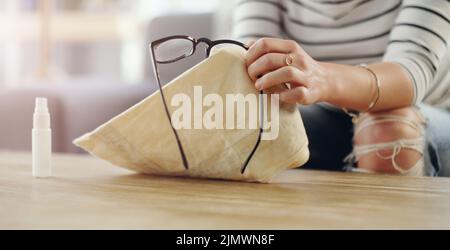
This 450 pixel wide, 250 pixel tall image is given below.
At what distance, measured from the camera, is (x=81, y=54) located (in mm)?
3824

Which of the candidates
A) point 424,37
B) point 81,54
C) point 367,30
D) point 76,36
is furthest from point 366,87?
point 81,54

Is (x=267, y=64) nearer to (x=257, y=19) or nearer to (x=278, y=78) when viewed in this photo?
(x=278, y=78)

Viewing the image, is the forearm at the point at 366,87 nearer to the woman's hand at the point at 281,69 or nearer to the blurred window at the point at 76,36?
the woman's hand at the point at 281,69

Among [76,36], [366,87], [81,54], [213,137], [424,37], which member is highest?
[81,54]

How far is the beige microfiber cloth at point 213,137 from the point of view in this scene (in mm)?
667

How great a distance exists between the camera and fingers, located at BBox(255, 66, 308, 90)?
64cm

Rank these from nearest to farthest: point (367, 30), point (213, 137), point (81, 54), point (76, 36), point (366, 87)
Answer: point (213, 137) < point (366, 87) < point (367, 30) < point (76, 36) < point (81, 54)

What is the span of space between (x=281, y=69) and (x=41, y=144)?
32 centimetres

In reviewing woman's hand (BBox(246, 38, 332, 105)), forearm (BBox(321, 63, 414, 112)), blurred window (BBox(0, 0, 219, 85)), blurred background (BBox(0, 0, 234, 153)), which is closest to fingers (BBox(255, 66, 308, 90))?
woman's hand (BBox(246, 38, 332, 105))

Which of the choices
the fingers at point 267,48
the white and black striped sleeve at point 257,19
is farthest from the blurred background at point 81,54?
the fingers at point 267,48

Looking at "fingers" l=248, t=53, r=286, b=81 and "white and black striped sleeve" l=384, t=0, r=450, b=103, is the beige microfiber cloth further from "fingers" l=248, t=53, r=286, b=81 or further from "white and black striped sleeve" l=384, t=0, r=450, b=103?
"white and black striped sleeve" l=384, t=0, r=450, b=103

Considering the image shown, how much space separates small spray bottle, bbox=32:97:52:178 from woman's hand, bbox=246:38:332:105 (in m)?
0.27

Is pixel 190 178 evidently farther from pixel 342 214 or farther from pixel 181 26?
pixel 181 26

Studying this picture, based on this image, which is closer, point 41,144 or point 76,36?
point 41,144
